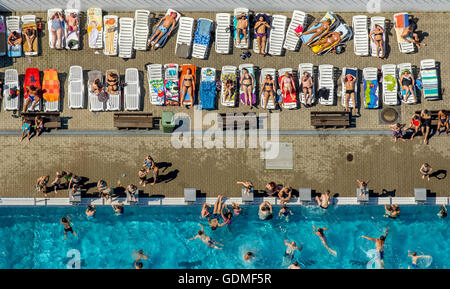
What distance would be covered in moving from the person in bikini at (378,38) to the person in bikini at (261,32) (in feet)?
16.6

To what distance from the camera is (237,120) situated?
2944 cm

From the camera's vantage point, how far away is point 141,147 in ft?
97.2

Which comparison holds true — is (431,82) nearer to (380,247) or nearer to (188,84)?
(380,247)

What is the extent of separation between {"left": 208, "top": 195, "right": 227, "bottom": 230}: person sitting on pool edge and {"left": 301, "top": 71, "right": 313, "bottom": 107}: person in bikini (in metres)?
6.18

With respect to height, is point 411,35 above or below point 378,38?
above

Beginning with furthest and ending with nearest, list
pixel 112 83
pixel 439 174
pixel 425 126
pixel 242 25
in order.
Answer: pixel 439 174, pixel 425 126, pixel 242 25, pixel 112 83

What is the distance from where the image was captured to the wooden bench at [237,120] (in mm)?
29406

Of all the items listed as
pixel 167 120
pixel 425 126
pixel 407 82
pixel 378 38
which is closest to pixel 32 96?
pixel 167 120

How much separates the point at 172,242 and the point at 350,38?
42.9 ft

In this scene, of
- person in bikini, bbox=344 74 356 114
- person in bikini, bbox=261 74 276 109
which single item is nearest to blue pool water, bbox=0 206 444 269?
person in bikini, bbox=344 74 356 114

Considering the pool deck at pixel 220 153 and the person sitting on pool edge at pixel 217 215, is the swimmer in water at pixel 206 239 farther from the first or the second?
the pool deck at pixel 220 153

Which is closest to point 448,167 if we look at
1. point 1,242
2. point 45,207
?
point 45,207

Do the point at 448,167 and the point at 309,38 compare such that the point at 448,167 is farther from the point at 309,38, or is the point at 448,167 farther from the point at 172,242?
the point at 172,242

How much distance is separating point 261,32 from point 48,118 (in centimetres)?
1098
